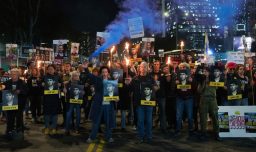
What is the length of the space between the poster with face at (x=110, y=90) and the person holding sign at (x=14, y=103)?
248 centimetres

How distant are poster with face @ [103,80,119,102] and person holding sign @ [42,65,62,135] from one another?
7.23ft

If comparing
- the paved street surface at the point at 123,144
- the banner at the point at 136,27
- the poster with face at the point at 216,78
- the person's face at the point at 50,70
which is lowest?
the paved street surface at the point at 123,144

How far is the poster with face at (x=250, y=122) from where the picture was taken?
1164 centimetres

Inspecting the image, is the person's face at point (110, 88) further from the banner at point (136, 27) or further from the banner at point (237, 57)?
the banner at point (136, 27)

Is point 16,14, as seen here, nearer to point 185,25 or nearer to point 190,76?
point 190,76

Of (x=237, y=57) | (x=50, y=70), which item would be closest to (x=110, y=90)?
(x=50, y=70)

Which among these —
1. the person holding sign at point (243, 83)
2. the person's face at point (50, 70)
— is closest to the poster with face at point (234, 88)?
the person holding sign at point (243, 83)

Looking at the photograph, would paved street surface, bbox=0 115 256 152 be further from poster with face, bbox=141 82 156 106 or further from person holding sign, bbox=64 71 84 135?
poster with face, bbox=141 82 156 106

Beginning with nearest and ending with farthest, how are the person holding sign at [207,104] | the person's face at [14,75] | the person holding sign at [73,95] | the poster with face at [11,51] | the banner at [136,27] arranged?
1. the person holding sign at [207,104]
2. the person's face at [14,75]
3. the person holding sign at [73,95]
4. the banner at [136,27]
5. the poster with face at [11,51]

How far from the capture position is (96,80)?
11.1 meters

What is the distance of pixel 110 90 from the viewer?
36.9 feet

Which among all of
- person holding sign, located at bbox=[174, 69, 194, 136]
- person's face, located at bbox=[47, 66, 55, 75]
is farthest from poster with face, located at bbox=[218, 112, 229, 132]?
person's face, located at bbox=[47, 66, 55, 75]

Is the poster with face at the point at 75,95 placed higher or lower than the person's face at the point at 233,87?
lower

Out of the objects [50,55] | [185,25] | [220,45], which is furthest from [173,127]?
[220,45]
